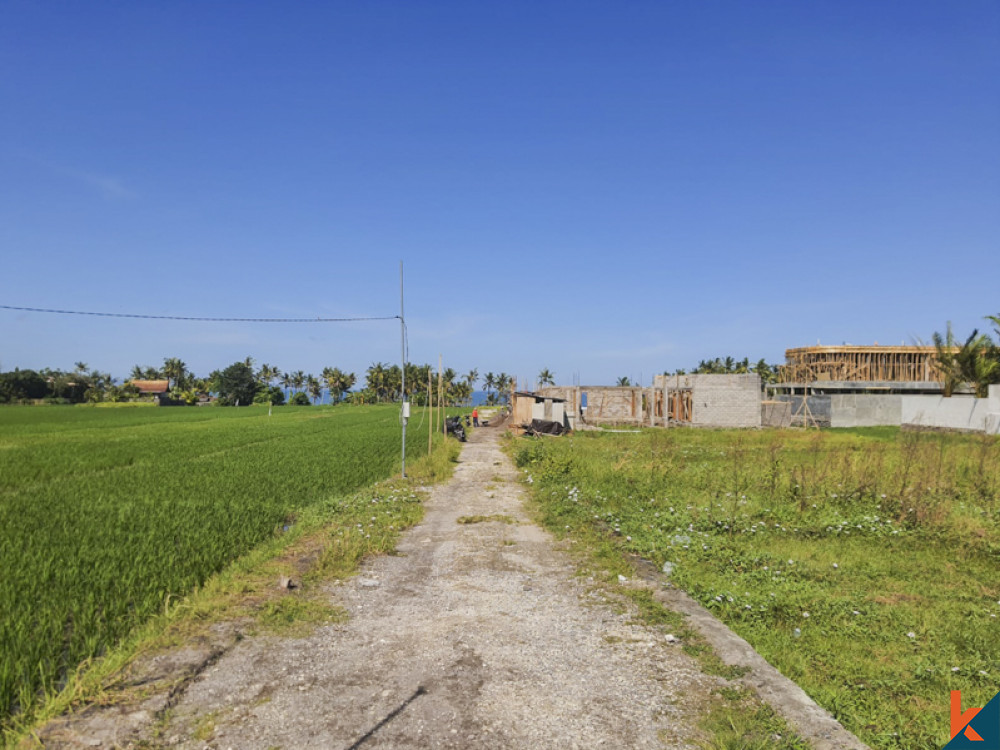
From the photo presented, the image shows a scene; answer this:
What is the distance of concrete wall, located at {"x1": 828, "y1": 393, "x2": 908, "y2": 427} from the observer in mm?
34000

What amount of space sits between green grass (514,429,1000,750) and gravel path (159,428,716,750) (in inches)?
55.8

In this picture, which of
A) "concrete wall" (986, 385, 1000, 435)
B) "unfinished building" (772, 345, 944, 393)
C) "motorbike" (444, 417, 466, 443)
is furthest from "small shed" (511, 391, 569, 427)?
"unfinished building" (772, 345, 944, 393)

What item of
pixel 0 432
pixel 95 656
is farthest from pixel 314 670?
pixel 0 432

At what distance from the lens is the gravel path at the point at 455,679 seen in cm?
428

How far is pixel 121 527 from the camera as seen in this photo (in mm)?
9750

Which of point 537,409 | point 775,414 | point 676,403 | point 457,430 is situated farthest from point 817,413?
point 457,430

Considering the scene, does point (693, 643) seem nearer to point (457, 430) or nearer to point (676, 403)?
point (457, 430)

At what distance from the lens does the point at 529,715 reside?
4.54m

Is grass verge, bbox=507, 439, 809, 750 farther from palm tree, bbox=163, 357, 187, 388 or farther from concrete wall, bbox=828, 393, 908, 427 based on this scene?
palm tree, bbox=163, 357, 187, 388

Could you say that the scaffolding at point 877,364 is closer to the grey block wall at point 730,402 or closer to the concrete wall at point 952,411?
the concrete wall at point 952,411

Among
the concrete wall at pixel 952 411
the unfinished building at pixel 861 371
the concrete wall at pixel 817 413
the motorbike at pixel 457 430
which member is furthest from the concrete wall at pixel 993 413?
the motorbike at pixel 457 430

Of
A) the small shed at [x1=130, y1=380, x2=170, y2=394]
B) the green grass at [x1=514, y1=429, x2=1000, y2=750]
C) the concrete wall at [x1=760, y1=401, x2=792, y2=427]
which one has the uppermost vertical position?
the small shed at [x1=130, y1=380, x2=170, y2=394]

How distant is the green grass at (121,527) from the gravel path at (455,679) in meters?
1.45

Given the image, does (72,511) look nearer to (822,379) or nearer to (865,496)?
(865,496)
